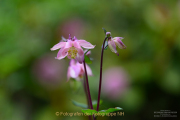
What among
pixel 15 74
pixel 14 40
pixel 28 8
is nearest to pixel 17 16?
pixel 28 8

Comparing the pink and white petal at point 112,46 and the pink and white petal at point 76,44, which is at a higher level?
the pink and white petal at point 76,44

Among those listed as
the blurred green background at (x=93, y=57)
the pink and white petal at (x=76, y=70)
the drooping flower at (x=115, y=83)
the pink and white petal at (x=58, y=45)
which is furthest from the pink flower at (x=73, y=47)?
the drooping flower at (x=115, y=83)

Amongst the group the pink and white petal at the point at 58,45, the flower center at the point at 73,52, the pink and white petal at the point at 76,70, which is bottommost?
the pink and white petal at the point at 76,70

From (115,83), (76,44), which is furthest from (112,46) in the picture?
(115,83)

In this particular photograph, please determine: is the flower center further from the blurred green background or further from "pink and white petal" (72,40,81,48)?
the blurred green background

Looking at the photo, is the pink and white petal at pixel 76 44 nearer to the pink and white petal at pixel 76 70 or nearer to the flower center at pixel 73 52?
the flower center at pixel 73 52

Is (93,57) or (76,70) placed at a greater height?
(93,57)

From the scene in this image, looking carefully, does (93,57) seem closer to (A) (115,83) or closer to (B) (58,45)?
(A) (115,83)

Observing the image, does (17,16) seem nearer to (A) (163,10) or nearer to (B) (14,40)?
(B) (14,40)
